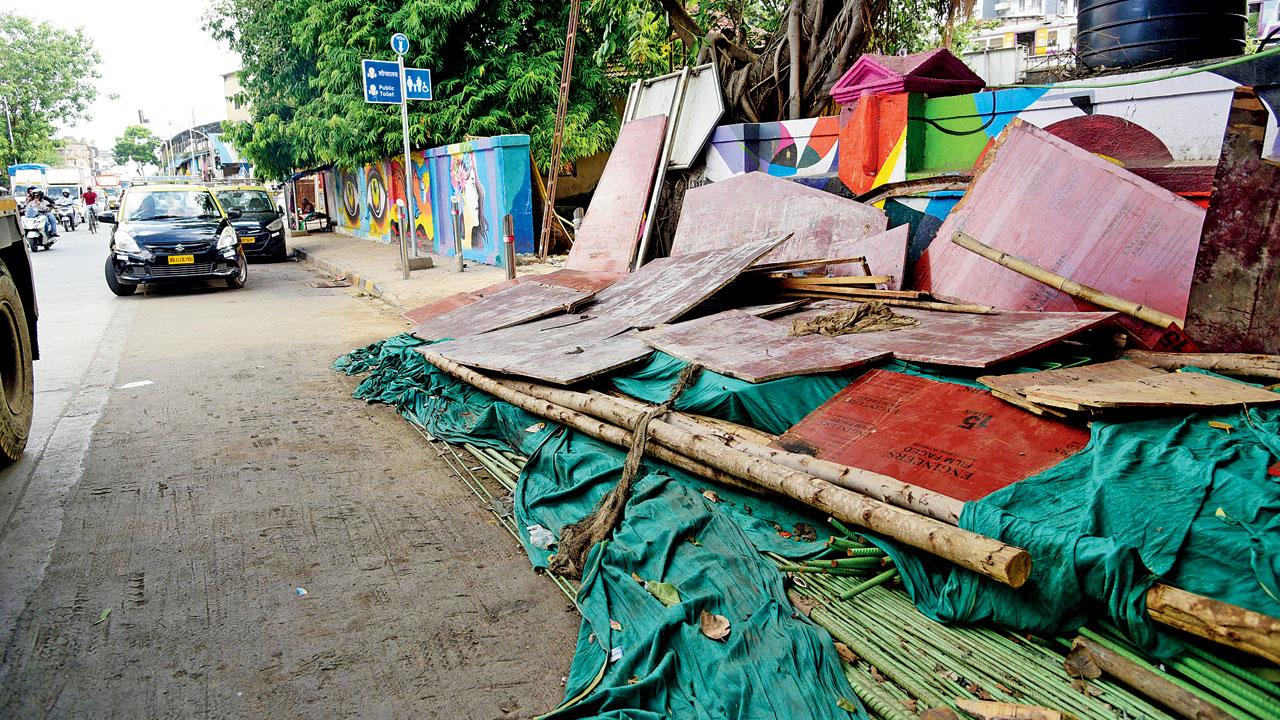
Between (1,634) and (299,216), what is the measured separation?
95.8 feet

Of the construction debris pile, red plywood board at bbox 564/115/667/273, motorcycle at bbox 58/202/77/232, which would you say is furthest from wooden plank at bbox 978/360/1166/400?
motorcycle at bbox 58/202/77/232

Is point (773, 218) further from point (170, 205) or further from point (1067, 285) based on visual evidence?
point (170, 205)

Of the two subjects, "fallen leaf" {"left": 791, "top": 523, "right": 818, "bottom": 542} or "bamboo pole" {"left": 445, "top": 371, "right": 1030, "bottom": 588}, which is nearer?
"bamboo pole" {"left": 445, "top": 371, "right": 1030, "bottom": 588}

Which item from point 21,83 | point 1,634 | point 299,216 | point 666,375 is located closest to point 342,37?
point 299,216

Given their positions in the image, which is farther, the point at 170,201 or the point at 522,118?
the point at 522,118

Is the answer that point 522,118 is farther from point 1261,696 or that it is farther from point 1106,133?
point 1261,696

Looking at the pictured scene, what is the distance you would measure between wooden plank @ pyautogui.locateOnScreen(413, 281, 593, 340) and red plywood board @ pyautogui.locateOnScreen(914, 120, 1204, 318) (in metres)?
3.25

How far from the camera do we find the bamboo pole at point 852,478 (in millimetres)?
3342

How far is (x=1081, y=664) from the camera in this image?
9.21ft

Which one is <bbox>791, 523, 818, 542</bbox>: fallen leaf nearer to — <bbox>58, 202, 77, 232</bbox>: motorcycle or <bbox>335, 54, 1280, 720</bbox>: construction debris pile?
<bbox>335, 54, 1280, 720</bbox>: construction debris pile

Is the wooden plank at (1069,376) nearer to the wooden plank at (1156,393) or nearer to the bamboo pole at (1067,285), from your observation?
the wooden plank at (1156,393)

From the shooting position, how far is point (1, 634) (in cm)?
342

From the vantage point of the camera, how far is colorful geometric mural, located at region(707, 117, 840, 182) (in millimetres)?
9328

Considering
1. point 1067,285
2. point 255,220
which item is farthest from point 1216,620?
point 255,220
